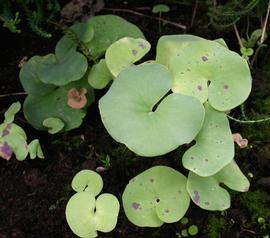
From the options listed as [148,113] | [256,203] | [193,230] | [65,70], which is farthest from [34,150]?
[256,203]

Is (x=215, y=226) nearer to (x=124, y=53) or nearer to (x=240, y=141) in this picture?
(x=240, y=141)

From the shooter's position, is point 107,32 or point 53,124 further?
point 107,32

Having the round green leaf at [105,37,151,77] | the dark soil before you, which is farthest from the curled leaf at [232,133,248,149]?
the round green leaf at [105,37,151,77]

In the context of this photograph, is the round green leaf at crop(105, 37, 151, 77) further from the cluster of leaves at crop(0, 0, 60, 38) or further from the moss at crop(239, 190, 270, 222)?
the moss at crop(239, 190, 270, 222)

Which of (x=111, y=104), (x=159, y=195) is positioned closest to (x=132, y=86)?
(x=111, y=104)

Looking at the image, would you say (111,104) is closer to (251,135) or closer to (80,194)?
(80,194)

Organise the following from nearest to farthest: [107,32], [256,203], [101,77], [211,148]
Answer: [211,148] < [256,203] < [101,77] < [107,32]

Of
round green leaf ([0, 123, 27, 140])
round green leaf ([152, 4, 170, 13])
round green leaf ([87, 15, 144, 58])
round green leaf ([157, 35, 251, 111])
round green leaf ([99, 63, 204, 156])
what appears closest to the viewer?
round green leaf ([99, 63, 204, 156])
